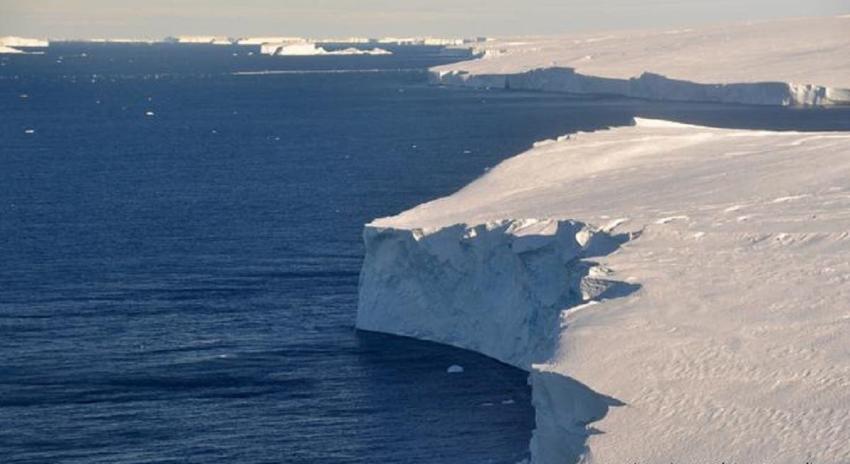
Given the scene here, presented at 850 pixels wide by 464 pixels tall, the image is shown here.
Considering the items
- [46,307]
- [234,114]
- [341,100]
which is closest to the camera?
[46,307]

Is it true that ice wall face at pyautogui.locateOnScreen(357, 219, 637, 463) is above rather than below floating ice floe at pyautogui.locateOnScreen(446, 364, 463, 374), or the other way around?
above

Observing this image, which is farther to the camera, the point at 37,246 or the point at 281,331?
the point at 37,246

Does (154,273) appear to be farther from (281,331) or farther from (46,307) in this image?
(281,331)

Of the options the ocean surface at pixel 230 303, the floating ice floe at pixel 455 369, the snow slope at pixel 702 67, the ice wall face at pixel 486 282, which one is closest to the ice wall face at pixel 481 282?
the ice wall face at pixel 486 282

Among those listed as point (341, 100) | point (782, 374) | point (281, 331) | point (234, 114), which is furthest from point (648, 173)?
point (341, 100)

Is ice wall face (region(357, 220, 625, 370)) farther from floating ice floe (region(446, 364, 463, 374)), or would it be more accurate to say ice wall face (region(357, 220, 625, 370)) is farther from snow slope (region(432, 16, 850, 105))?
snow slope (region(432, 16, 850, 105))

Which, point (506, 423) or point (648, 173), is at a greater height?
point (648, 173)

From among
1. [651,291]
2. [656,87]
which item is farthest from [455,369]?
[656,87]

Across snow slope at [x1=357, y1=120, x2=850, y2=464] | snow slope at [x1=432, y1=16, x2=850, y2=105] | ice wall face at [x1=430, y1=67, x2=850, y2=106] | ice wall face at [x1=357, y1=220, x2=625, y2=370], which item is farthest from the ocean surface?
snow slope at [x1=432, y1=16, x2=850, y2=105]

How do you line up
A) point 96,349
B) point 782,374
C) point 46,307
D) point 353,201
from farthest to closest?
point 353,201, point 46,307, point 96,349, point 782,374
